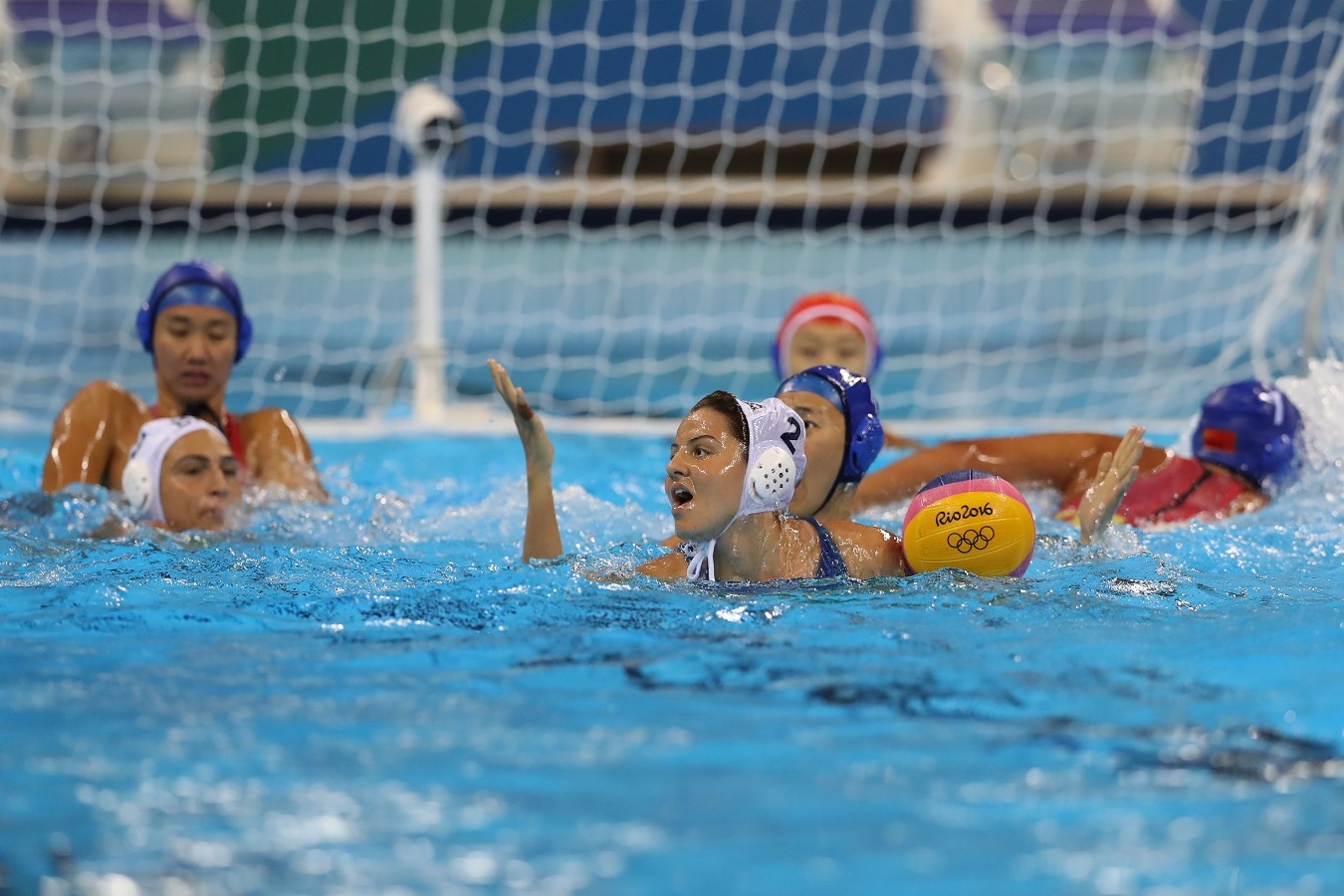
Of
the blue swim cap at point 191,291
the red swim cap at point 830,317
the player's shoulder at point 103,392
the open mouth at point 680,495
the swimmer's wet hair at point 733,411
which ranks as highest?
the red swim cap at point 830,317

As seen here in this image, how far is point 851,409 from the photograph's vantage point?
12.9 feet

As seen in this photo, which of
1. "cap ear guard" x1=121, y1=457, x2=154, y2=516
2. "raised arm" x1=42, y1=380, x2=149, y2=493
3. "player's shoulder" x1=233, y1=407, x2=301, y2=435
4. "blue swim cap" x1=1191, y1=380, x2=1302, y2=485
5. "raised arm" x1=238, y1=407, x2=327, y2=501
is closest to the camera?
"cap ear guard" x1=121, y1=457, x2=154, y2=516

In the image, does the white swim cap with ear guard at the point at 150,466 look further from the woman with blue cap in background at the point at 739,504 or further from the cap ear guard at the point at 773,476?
the cap ear guard at the point at 773,476

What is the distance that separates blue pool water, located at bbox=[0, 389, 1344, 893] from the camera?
2.16m

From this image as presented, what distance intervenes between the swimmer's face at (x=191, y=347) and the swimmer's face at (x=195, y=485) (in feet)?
1.72

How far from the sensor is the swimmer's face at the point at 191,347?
488cm

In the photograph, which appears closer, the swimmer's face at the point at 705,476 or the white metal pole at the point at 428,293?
the swimmer's face at the point at 705,476

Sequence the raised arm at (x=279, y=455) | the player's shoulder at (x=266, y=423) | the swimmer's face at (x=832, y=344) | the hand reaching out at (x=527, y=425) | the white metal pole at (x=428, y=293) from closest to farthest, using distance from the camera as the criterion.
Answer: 1. the hand reaching out at (x=527, y=425)
2. the raised arm at (x=279, y=455)
3. the player's shoulder at (x=266, y=423)
4. the swimmer's face at (x=832, y=344)
5. the white metal pole at (x=428, y=293)

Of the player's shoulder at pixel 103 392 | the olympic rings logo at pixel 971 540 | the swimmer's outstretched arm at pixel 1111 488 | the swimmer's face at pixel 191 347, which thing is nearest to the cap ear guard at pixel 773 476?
the olympic rings logo at pixel 971 540

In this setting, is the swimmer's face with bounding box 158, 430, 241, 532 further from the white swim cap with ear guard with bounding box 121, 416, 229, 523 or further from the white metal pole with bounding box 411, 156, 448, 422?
the white metal pole with bounding box 411, 156, 448, 422

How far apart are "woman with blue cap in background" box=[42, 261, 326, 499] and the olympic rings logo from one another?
2.25 meters

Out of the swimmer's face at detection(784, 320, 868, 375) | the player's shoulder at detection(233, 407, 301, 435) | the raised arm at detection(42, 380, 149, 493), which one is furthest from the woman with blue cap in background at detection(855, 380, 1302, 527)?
the raised arm at detection(42, 380, 149, 493)

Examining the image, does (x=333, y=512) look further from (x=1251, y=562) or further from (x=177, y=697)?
(x=1251, y=562)

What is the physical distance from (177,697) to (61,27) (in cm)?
736
